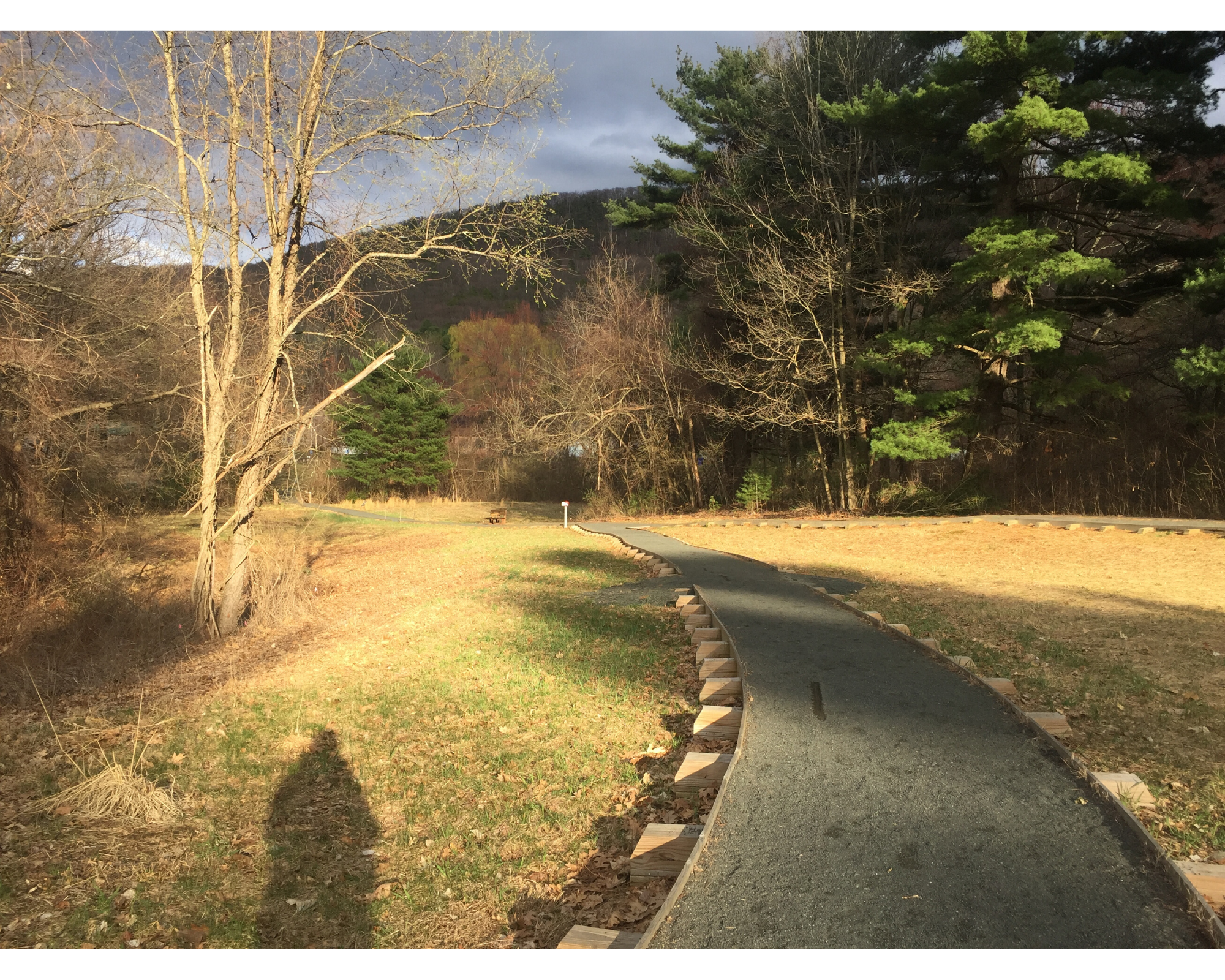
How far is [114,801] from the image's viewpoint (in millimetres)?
Answer: 4555

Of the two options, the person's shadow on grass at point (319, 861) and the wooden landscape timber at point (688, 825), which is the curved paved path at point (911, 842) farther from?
the person's shadow on grass at point (319, 861)

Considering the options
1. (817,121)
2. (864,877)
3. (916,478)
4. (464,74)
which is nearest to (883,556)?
(916,478)

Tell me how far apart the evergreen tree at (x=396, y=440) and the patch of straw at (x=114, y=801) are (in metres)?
30.9

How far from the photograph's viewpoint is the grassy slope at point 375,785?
3.54 m

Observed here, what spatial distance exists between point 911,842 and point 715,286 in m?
21.7

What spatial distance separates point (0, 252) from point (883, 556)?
13.1m

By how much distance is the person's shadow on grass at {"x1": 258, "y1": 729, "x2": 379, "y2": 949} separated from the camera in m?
3.52

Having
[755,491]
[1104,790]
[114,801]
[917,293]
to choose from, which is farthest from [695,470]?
[1104,790]

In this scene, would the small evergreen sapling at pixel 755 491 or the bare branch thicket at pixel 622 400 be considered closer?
the small evergreen sapling at pixel 755 491

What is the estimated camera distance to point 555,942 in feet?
10.7

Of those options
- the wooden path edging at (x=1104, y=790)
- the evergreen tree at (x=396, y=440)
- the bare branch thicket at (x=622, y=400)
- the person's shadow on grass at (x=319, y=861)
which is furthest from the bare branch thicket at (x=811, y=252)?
the evergreen tree at (x=396, y=440)

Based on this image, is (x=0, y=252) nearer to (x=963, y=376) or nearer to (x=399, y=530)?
(x=399, y=530)

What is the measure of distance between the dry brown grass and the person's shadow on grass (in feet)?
12.6

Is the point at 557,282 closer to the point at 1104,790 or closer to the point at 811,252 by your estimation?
the point at 1104,790
